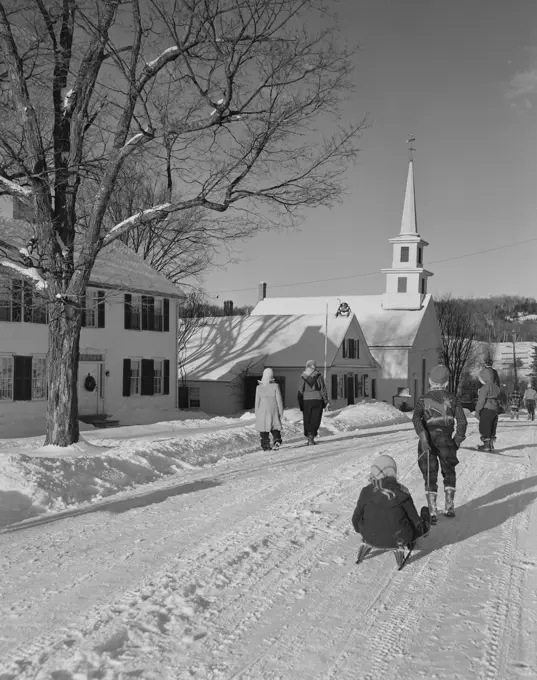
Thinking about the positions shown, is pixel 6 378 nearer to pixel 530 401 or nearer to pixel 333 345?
pixel 333 345

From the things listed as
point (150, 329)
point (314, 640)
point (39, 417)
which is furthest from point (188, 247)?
point (314, 640)

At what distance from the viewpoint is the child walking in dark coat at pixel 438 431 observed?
25.5 feet

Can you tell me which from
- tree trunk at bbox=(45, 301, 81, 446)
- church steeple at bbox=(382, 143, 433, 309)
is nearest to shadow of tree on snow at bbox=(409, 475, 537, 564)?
tree trunk at bbox=(45, 301, 81, 446)

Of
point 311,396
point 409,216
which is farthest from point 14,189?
point 409,216

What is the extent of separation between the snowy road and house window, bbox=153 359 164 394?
70.4 ft

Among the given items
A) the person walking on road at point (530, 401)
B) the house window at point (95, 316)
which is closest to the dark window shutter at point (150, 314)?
the house window at point (95, 316)

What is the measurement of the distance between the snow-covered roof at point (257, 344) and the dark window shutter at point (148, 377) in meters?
6.93

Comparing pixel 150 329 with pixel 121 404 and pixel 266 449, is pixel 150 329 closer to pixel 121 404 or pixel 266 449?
pixel 121 404

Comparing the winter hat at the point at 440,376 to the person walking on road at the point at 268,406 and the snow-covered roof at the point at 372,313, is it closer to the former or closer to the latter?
the person walking on road at the point at 268,406

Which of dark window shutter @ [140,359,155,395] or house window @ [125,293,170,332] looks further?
dark window shutter @ [140,359,155,395]

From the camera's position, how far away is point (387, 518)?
616cm

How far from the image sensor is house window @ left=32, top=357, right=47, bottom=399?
2500 cm

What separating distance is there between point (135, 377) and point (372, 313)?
96.9 feet

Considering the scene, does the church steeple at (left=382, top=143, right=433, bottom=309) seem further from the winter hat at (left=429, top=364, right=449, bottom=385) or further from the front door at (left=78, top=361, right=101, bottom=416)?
the winter hat at (left=429, top=364, right=449, bottom=385)
